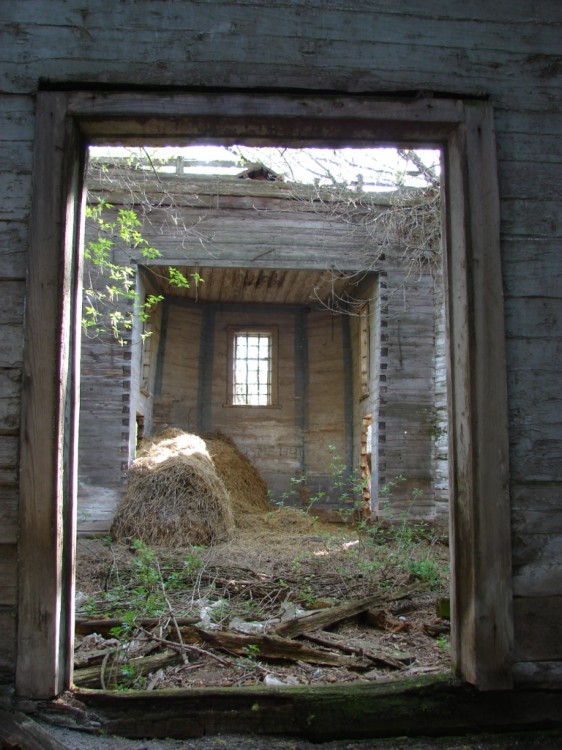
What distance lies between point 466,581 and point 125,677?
6.52 feet

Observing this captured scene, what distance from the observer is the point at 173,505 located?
870 centimetres

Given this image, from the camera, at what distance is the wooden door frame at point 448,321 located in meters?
2.48

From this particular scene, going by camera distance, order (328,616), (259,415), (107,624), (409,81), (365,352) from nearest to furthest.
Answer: (409,81) < (107,624) < (328,616) < (365,352) < (259,415)

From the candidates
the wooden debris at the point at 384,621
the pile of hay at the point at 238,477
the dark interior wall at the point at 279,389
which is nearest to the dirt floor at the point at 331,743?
the wooden debris at the point at 384,621

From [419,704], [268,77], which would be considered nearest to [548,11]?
[268,77]

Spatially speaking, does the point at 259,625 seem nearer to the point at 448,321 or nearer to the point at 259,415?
the point at 448,321

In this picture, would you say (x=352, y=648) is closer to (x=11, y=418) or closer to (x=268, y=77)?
(x=11, y=418)

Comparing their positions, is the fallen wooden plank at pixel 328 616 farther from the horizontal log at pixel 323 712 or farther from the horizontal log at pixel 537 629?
the horizontal log at pixel 537 629

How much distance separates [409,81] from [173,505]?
696 centimetres

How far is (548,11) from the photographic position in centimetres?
283

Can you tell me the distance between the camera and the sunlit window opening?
1348 centimetres

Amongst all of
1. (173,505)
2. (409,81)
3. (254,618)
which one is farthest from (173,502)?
(409,81)

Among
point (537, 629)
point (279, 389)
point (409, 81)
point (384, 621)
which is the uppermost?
point (409, 81)

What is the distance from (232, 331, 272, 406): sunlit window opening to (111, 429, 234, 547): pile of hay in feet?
13.3
